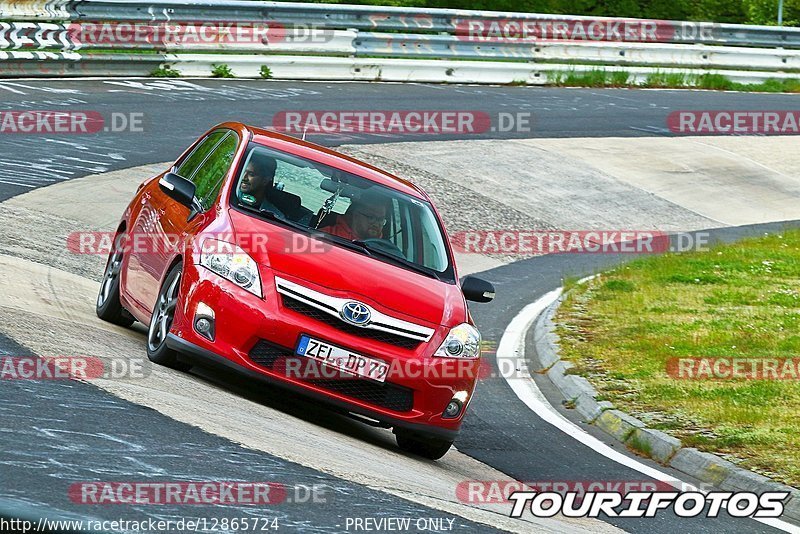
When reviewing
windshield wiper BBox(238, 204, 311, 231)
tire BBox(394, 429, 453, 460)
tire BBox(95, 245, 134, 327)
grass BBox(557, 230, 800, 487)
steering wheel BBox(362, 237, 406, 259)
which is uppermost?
windshield wiper BBox(238, 204, 311, 231)

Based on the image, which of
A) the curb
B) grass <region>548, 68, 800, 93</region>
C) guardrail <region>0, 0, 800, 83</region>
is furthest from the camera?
grass <region>548, 68, 800, 93</region>

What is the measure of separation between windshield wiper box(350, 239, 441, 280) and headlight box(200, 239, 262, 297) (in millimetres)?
937

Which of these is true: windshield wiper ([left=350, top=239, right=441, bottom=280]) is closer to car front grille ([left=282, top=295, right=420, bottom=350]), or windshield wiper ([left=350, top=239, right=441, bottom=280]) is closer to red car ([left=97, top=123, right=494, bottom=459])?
red car ([left=97, top=123, right=494, bottom=459])

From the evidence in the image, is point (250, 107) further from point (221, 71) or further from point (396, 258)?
point (396, 258)

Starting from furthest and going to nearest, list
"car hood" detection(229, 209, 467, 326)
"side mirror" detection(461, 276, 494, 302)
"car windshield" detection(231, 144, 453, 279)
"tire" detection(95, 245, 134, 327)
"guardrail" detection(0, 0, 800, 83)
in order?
"guardrail" detection(0, 0, 800, 83) < "tire" detection(95, 245, 134, 327) < "side mirror" detection(461, 276, 494, 302) < "car windshield" detection(231, 144, 453, 279) < "car hood" detection(229, 209, 467, 326)

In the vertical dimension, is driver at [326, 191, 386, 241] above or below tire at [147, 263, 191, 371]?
above

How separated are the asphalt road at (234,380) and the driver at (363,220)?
1547mm

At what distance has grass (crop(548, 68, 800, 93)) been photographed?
89.1 feet

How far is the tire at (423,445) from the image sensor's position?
318 inches

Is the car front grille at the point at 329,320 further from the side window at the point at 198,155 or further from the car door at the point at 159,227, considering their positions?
the side window at the point at 198,155

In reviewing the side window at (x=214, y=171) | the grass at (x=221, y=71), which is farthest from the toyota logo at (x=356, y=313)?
the grass at (x=221, y=71)

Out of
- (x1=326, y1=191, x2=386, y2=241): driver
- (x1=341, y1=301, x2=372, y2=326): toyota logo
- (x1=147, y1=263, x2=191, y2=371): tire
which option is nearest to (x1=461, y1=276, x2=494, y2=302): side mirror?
(x1=326, y1=191, x2=386, y2=241): driver

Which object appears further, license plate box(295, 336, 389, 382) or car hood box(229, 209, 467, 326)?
car hood box(229, 209, 467, 326)

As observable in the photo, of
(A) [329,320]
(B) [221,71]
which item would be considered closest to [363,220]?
(A) [329,320]
